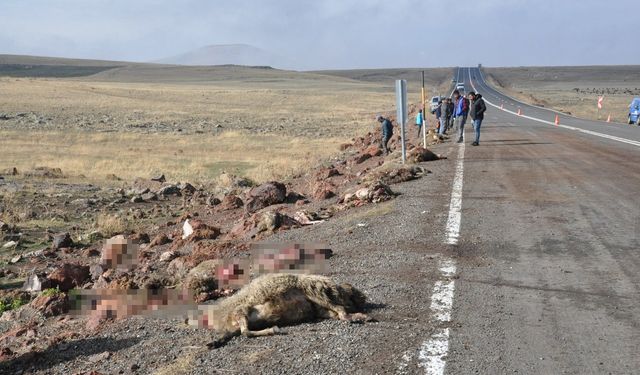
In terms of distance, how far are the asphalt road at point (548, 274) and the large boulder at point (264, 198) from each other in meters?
4.14

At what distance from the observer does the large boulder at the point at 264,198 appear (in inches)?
600

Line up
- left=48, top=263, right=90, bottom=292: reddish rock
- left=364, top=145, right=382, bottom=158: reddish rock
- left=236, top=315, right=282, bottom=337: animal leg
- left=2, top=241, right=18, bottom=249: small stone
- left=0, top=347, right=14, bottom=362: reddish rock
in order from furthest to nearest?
left=364, top=145, right=382, bottom=158: reddish rock
left=2, top=241, right=18, bottom=249: small stone
left=48, top=263, right=90, bottom=292: reddish rock
left=0, top=347, right=14, bottom=362: reddish rock
left=236, top=315, right=282, bottom=337: animal leg

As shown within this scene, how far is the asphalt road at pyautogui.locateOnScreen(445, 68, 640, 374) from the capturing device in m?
5.33

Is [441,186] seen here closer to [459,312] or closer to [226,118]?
[459,312]

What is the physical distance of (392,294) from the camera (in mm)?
6930

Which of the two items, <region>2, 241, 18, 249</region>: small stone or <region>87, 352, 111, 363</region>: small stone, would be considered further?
<region>2, 241, 18, 249</region>: small stone

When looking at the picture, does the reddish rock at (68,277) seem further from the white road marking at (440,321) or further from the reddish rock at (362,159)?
the reddish rock at (362,159)

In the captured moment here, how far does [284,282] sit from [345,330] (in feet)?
2.64

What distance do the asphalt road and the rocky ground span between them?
1.05 meters

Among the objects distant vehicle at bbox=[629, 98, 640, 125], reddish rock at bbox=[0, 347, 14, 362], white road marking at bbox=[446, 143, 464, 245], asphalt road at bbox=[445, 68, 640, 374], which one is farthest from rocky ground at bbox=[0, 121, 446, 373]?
distant vehicle at bbox=[629, 98, 640, 125]

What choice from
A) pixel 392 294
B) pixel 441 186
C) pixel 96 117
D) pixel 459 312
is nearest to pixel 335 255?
pixel 392 294

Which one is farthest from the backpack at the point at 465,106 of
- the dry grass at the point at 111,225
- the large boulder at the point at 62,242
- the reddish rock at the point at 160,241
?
the large boulder at the point at 62,242

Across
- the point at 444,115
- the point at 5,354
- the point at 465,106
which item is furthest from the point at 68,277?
the point at 444,115

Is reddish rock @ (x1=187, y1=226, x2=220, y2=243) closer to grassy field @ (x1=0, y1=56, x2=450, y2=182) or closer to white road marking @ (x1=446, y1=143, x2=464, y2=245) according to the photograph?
white road marking @ (x1=446, y1=143, x2=464, y2=245)
